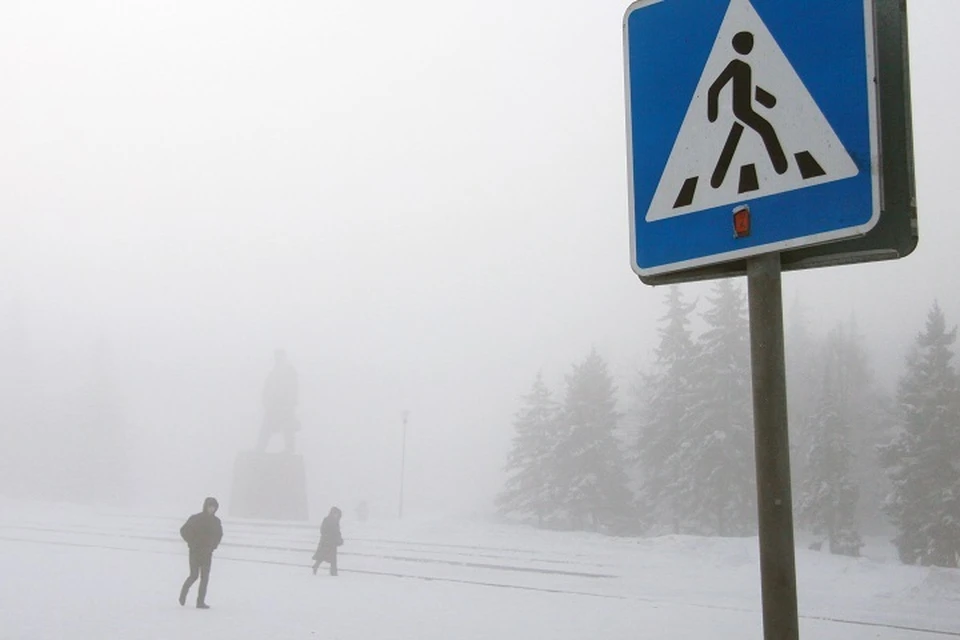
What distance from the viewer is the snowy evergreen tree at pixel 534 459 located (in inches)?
1795

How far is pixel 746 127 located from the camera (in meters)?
2.46

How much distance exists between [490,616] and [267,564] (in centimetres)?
1019

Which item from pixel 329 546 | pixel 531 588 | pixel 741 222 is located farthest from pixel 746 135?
pixel 329 546

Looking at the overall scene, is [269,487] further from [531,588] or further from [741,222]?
[741,222]

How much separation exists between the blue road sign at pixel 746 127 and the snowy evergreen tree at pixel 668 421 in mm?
39088

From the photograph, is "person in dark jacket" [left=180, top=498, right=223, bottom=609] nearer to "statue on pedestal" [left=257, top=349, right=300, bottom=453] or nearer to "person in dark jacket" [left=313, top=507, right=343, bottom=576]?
"person in dark jacket" [left=313, top=507, right=343, bottom=576]

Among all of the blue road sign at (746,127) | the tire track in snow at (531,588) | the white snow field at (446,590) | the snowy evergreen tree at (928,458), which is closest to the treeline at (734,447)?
the snowy evergreen tree at (928,458)

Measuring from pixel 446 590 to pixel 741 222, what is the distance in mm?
17760

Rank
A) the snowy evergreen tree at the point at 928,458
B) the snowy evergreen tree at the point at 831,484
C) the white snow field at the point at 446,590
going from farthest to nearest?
the snowy evergreen tree at the point at 831,484 < the snowy evergreen tree at the point at 928,458 < the white snow field at the point at 446,590

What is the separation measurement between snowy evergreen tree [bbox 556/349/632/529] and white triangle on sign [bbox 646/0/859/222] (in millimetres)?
41763

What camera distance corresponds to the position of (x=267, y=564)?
77.2 feet

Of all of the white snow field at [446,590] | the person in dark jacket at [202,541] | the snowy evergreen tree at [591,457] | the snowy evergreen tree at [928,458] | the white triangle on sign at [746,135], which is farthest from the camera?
the snowy evergreen tree at [591,457]

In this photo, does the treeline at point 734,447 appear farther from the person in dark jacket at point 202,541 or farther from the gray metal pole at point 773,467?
the gray metal pole at point 773,467

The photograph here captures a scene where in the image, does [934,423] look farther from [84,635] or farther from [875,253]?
[875,253]
